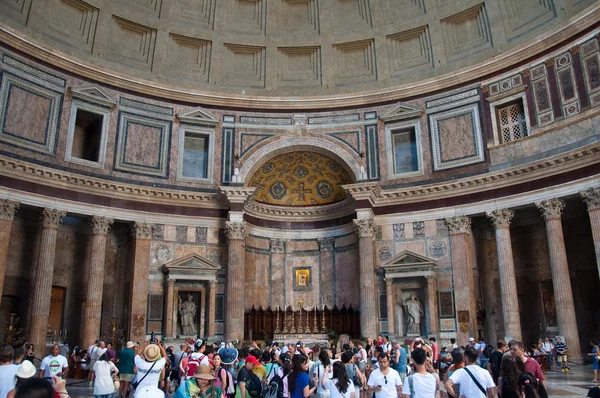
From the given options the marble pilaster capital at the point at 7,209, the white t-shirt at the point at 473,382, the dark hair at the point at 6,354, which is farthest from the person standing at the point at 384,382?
the marble pilaster capital at the point at 7,209

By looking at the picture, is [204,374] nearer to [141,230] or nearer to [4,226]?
[4,226]

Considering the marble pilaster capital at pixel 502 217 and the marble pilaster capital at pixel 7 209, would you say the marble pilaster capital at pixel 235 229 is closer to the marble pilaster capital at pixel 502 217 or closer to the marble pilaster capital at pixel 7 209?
the marble pilaster capital at pixel 7 209

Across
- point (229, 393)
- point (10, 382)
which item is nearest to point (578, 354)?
point (229, 393)

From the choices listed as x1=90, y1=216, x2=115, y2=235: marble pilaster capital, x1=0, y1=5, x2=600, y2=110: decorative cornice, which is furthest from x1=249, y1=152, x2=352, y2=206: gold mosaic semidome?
x1=90, y1=216, x2=115, y2=235: marble pilaster capital

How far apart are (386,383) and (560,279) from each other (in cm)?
1786

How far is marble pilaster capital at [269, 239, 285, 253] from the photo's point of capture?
97.7ft

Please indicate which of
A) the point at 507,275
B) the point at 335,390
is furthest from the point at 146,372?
the point at 507,275

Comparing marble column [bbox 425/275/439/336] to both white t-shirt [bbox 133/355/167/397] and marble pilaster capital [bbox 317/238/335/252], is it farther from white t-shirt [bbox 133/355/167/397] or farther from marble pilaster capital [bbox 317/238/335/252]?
white t-shirt [bbox 133/355/167/397]

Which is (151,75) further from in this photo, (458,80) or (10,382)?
(10,382)

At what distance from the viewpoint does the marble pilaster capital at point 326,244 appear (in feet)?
97.1

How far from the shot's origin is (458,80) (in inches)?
1067

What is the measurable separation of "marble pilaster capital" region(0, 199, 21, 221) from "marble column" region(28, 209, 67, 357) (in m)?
1.30

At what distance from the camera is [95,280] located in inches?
946

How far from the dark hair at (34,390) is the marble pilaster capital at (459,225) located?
23.6 m
